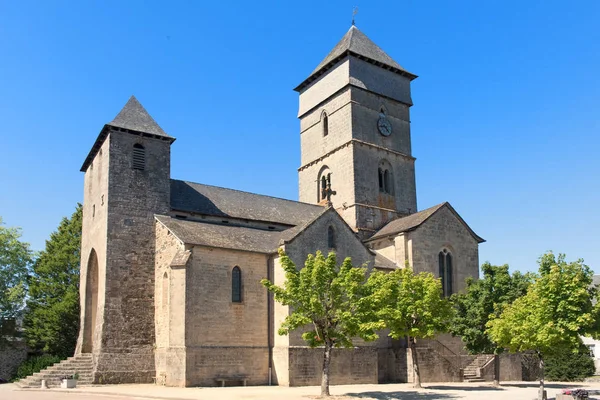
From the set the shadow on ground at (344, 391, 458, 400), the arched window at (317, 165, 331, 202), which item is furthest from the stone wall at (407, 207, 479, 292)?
the shadow on ground at (344, 391, 458, 400)

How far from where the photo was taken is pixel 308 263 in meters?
23.9

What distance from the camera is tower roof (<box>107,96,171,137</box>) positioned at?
107 ft

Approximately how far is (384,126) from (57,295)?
85.2 ft

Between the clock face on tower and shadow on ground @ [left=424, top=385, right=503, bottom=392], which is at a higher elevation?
the clock face on tower

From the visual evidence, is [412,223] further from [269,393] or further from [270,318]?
[269,393]

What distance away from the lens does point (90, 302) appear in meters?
33.4

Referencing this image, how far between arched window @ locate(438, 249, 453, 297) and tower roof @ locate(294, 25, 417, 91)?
635 inches

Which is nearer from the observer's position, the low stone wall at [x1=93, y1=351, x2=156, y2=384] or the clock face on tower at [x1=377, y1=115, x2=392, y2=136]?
the low stone wall at [x1=93, y1=351, x2=156, y2=384]

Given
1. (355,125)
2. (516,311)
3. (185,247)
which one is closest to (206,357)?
(185,247)

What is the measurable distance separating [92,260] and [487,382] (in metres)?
23.0

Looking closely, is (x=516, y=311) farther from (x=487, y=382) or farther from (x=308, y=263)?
(x=487, y=382)

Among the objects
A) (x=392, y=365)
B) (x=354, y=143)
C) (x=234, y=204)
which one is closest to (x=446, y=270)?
(x=392, y=365)

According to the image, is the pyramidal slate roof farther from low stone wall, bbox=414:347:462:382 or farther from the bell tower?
low stone wall, bbox=414:347:462:382

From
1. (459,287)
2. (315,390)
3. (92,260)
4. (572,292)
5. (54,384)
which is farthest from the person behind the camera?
(459,287)
